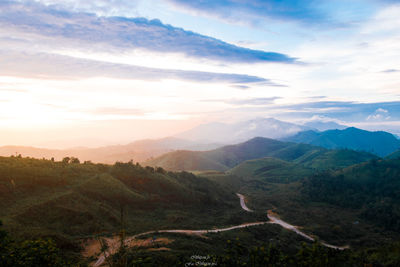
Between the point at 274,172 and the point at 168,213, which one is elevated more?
the point at 168,213

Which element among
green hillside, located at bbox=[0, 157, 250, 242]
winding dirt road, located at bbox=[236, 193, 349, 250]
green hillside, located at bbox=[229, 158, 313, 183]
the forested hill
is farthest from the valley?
green hillside, located at bbox=[229, 158, 313, 183]

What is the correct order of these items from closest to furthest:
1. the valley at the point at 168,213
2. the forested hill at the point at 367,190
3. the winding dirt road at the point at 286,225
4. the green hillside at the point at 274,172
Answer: the valley at the point at 168,213 < the winding dirt road at the point at 286,225 < the forested hill at the point at 367,190 < the green hillside at the point at 274,172

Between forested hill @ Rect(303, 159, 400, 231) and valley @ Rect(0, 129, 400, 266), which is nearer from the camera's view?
valley @ Rect(0, 129, 400, 266)

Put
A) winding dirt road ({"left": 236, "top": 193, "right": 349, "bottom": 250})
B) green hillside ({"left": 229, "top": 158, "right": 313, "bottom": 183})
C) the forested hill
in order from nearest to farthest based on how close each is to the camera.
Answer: winding dirt road ({"left": 236, "top": 193, "right": 349, "bottom": 250})
the forested hill
green hillside ({"left": 229, "top": 158, "right": 313, "bottom": 183})

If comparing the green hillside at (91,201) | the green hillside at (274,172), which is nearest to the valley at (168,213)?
the green hillside at (91,201)

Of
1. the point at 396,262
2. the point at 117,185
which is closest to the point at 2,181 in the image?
the point at 117,185

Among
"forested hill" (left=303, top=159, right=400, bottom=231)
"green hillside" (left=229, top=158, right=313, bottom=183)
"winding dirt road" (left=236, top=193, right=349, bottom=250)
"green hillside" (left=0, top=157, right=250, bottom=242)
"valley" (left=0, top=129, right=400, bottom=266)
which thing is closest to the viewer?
"valley" (left=0, top=129, right=400, bottom=266)

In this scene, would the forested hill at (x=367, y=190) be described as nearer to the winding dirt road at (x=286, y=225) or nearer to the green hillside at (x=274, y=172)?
the green hillside at (x=274, y=172)

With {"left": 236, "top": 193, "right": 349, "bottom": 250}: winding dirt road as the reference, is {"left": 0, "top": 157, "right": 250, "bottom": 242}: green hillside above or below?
above

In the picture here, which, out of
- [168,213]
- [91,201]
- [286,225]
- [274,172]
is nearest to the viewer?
[91,201]

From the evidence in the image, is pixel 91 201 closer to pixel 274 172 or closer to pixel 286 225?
pixel 286 225

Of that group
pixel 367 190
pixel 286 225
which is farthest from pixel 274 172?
pixel 286 225

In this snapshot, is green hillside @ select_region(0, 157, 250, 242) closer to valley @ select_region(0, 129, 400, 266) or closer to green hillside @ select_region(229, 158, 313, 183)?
valley @ select_region(0, 129, 400, 266)
